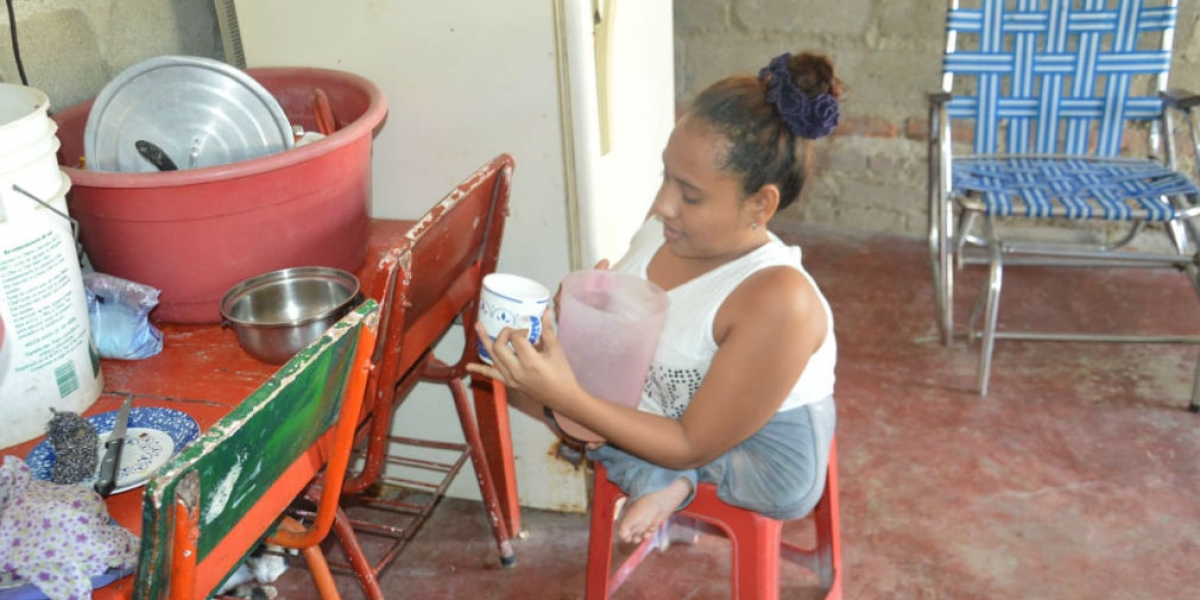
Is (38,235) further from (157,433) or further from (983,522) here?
(983,522)

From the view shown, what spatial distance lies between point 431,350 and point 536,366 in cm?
54

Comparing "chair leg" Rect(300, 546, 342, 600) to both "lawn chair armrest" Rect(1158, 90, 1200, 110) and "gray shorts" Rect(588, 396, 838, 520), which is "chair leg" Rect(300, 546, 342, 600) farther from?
"lawn chair armrest" Rect(1158, 90, 1200, 110)

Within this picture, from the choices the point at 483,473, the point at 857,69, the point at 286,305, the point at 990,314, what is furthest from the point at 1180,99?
the point at 286,305

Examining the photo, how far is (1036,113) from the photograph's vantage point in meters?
2.83

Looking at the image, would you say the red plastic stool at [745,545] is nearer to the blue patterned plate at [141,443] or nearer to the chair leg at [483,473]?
the chair leg at [483,473]

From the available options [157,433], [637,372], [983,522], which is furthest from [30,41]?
[983,522]

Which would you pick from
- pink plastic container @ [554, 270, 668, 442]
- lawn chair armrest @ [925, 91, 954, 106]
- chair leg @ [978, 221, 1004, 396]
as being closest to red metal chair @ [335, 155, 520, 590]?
pink plastic container @ [554, 270, 668, 442]

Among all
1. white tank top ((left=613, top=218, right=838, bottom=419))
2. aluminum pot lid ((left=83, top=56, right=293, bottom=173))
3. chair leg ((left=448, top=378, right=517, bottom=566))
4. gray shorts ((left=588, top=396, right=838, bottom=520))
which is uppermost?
aluminum pot lid ((left=83, top=56, right=293, bottom=173))

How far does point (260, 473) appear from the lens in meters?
1.05

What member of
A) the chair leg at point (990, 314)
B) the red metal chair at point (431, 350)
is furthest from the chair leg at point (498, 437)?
the chair leg at point (990, 314)

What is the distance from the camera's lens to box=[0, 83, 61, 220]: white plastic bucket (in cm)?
104

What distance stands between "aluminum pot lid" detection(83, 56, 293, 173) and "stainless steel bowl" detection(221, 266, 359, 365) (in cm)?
23

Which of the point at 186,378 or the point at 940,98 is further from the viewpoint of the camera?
the point at 940,98

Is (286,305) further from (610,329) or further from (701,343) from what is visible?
Result: (701,343)
